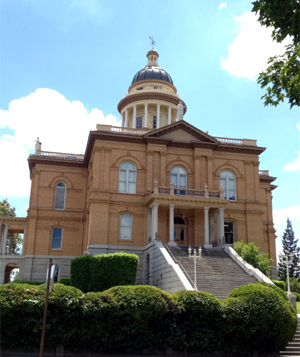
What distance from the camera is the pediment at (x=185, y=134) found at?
124ft

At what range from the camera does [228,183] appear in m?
38.8

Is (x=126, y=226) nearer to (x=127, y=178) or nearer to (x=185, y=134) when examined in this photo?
(x=127, y=178)

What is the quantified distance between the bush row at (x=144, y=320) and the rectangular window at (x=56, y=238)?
952 inches

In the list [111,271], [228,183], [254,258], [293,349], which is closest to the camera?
[293,349]

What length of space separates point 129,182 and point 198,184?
239 inches

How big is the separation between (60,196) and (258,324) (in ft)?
94.6

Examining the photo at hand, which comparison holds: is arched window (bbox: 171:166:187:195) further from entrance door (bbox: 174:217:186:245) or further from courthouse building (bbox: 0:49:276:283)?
entrance door (bbox: 174:217:186:245)

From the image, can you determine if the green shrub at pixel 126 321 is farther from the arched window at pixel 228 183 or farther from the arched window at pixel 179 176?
the arched window at pixel 228 183

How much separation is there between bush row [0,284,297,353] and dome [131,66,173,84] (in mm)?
37446

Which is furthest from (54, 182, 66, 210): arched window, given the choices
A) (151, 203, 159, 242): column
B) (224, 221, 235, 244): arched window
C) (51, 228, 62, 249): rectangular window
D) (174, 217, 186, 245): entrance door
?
(224, 221, 235, 244): arched window

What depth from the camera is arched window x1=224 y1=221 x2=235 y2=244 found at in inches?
1478

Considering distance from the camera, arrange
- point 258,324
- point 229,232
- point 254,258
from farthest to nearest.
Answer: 1. point 229,232
2. point 254,258
3. point 258,324

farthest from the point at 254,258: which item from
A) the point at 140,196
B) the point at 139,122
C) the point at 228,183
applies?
the point at 139,122

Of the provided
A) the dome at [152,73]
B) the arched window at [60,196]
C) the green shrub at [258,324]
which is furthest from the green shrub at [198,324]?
the dome at [152,73]
